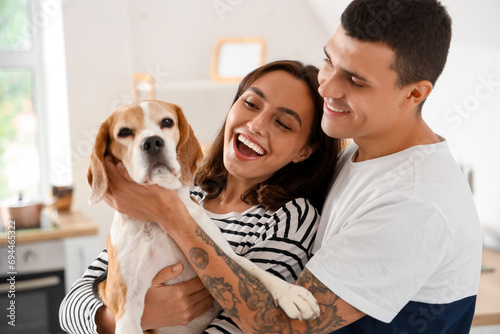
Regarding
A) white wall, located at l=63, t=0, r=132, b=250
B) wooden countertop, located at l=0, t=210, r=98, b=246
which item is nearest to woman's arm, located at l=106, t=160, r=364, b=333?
wooden countertop, located at l=0, t=210, r=98, b=246

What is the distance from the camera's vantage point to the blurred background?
3439mm

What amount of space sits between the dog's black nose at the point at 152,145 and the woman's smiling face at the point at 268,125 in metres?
0.32

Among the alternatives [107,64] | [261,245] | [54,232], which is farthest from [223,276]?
[107,64]

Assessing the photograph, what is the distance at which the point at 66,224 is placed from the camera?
3.09m

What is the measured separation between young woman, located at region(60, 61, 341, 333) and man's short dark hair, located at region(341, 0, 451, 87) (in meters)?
0.32

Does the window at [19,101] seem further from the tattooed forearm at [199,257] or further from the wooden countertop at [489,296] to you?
the wooden countertop at [489,296]

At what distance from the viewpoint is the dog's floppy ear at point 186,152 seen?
1283mm

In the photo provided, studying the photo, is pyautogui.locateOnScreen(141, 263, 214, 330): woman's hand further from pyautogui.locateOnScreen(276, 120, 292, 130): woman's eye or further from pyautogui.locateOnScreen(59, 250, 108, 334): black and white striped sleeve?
pyautogui.locateOnScreen(276, 120, 292, 130): woman's eye

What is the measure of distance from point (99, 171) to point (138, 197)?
0.11 m

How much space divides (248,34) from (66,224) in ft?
6.35

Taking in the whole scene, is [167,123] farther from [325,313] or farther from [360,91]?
[325,313]

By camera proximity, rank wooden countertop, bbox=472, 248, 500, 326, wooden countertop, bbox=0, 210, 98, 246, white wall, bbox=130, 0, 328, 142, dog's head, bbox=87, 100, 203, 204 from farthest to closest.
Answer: white wall, bbox=130, 0, 328, 142 < wooden countertop, bbox=0, 210, 98, 246 < wooden countertop, bbox=472, 248, 500, 326 < dog's head, bbox=87, 100, 203, 204

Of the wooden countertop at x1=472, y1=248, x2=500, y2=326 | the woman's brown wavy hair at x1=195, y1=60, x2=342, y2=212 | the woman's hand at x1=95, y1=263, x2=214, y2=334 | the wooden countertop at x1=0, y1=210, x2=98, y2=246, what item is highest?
the woman's brown wavy hair at x1=195, y1=60, x2=342, y2=212

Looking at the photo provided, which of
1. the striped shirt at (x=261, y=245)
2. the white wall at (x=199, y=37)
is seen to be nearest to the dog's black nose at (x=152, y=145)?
the striped shirt at (x=261, y=245)
